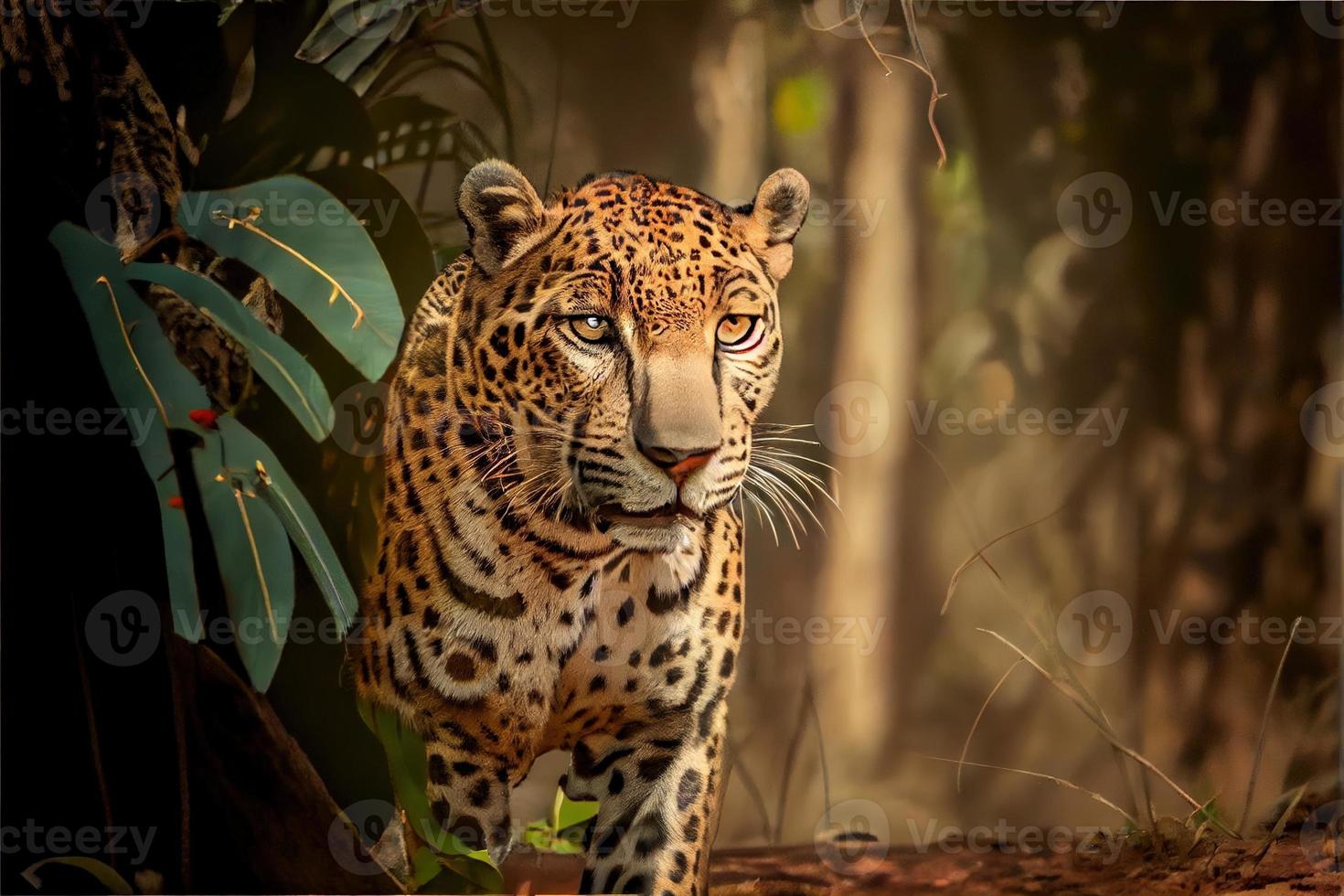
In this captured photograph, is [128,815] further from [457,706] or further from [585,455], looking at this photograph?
[585,455]

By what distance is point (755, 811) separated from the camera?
12.1 ft

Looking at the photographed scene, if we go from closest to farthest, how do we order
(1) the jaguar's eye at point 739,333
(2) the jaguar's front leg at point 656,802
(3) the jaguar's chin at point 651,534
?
(3) the jaguar's chin at point 651,534
(1) the jaguar's eye at point 739,333
(2) the jaguar's front leg at point 656,802

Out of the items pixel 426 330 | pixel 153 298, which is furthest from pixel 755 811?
pixel 153 298

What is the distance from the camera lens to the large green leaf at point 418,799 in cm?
347

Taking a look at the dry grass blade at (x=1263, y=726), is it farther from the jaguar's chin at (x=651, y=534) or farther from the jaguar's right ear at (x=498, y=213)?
the jaguar's right ear at (x=498, y=213)

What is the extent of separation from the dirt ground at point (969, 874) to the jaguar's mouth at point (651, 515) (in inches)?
44.4

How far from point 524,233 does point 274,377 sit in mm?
840

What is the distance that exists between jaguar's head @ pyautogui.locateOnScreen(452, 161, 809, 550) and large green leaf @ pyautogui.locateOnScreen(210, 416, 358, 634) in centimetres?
58

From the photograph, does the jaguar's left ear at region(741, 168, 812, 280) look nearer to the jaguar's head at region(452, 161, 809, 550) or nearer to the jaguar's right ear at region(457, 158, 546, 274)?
the jaguar's head at region(452, 161, 809, 550)

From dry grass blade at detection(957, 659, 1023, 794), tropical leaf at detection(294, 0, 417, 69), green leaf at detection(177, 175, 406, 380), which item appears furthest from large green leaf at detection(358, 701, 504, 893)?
tropical leaf at detection(294, 0, 417, 69)

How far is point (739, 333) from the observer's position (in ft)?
10.9

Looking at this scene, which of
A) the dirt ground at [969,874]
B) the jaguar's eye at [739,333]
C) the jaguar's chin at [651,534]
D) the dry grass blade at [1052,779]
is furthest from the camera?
the dry grass blade at [1052,779]

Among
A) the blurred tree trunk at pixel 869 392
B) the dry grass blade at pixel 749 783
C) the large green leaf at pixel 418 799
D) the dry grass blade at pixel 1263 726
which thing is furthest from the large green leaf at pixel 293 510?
the dry grass blade at pixel 1263 726

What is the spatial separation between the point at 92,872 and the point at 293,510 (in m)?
1.25
